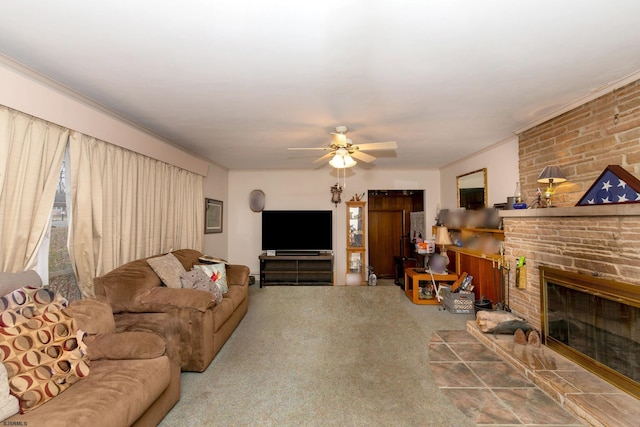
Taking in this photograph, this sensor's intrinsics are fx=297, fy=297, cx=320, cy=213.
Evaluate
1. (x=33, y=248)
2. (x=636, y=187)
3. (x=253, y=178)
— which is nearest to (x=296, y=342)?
(x=33, y=248)

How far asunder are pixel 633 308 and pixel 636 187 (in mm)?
899

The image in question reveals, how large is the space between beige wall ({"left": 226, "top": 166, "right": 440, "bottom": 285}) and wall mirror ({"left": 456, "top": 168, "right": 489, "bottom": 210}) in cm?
99

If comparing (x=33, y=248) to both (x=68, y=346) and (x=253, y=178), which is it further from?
(x=253, y=178)

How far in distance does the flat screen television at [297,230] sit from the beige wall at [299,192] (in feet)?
0.57

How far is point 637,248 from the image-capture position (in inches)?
85.7

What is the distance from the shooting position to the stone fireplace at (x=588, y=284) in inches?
87.2

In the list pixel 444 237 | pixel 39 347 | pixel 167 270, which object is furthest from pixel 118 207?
pixel 444 237

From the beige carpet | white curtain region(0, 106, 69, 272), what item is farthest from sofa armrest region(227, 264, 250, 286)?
white curtain region(0, 106, 69, 272)

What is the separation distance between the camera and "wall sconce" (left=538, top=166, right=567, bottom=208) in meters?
2.92

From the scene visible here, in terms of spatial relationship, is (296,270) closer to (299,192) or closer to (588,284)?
(299,192)

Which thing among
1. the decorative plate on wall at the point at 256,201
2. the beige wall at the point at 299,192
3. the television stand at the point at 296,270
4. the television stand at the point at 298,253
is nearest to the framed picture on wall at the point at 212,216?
the beige wall at the point at 299,192

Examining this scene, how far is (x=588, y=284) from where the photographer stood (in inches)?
100.0

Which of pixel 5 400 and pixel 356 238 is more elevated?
pixel 356 238

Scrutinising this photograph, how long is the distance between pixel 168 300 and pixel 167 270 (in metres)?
0.58
